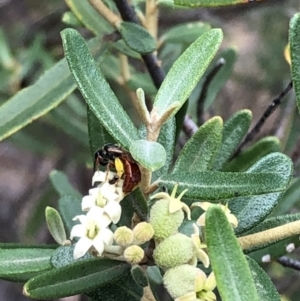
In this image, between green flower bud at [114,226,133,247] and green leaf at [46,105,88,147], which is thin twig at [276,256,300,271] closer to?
green flower bud at [114,226,133,247]

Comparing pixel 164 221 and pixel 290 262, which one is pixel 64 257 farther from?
pixel 290 262

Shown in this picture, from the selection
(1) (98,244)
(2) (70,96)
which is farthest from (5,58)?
(1) (98,244)

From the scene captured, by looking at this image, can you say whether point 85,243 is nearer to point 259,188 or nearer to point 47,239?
point 259,188

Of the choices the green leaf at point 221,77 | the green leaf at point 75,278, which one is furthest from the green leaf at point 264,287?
the green leaf at point 221,77

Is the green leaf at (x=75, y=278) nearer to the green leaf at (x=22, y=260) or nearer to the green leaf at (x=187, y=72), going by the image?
the green leaf at (x=22, y=260)

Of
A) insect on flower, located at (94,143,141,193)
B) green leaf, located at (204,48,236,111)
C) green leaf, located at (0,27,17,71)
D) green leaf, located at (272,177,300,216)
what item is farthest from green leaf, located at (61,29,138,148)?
green leaf, located at (0,27,17,71)

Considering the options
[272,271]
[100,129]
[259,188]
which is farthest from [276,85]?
[259,188]

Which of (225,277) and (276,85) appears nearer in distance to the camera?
(225,277)
